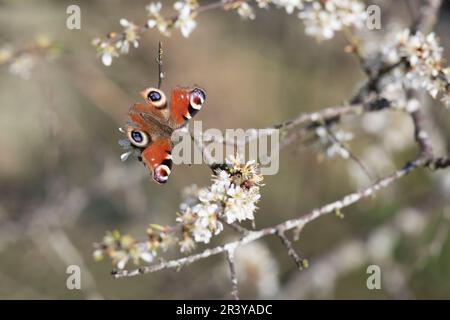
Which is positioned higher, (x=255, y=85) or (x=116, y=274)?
(x=255, y=85)

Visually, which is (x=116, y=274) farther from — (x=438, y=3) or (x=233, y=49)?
(x=233, y=49)

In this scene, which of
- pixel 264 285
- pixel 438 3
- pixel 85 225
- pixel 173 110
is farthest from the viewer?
pixel 85 225

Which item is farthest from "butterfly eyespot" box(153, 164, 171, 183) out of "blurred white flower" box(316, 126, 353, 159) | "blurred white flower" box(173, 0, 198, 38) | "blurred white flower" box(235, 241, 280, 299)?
"blurred white flower" box(235, 241, 280, 299)

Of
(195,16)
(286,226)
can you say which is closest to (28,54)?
(195,16)

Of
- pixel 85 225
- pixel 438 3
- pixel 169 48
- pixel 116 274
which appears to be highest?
pixel 169 48

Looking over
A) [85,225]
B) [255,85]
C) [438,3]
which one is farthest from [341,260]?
[255,85]

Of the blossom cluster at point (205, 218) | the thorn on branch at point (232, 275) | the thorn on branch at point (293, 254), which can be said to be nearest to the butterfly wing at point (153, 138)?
the blossom cluster at point (205, 218)
